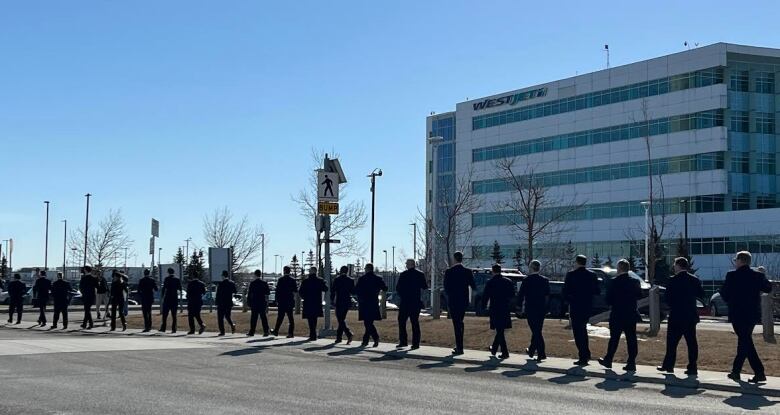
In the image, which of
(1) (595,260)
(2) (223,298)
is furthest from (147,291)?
(1) (595,260)

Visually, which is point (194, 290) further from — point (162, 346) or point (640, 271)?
point (640, 271)

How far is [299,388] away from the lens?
502 inches

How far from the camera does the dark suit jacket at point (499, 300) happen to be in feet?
59.4

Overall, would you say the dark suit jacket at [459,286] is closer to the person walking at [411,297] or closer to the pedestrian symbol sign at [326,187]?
the person walking at [411,297]

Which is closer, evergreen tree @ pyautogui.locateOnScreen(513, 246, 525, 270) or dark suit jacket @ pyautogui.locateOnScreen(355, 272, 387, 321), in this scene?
dark suit jacket @ pyautogui.locateOnScreen(355, 272, 387, 321)

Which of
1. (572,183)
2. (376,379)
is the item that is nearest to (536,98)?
(572,183)

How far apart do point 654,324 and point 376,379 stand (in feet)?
37.9

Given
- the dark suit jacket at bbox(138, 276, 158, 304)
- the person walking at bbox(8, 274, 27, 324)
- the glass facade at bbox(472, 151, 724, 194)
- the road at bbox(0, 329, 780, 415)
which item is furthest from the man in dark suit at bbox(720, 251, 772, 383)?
the glass facade at bbox(472, 151, 724, 194)

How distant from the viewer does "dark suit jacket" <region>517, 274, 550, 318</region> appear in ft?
58.1

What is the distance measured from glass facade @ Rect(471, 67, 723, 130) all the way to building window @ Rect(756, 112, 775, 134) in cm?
478

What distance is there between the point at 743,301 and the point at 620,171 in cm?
6366

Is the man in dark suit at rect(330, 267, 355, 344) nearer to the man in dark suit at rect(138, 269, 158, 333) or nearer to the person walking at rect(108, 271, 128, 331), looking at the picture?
the man in dark suit at rect(138, 269, 158, 333)

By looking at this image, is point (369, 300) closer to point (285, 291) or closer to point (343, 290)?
point (343, 290)

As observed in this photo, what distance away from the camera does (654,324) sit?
2361 cm
